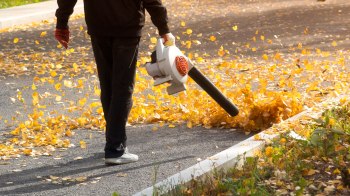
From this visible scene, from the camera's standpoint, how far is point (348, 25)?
1808 cm

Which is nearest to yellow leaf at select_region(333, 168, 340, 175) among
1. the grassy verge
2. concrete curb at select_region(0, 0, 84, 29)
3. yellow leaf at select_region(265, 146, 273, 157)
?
the grassy verge

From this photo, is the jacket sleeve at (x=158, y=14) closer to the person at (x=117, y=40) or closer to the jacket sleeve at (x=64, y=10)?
the person at (x=117, y=40)

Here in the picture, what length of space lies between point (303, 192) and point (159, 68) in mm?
1649

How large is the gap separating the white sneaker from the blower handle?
2.35 ft

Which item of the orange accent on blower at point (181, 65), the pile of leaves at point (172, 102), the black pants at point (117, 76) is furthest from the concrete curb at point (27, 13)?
the orange accent on blower at point (181, 65)

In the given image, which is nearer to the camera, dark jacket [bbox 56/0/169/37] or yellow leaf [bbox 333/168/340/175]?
yellow leaf [bbox 333/168/340/175]

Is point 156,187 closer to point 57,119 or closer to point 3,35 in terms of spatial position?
point 57,119

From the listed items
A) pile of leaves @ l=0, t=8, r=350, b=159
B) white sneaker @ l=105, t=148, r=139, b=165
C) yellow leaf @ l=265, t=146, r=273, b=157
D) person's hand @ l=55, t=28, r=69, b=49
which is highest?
person's hand @ l=55, t=28, r=69, b=49

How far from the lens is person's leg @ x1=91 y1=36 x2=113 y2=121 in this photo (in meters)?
7.04

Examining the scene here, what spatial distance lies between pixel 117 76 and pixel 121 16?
42cm

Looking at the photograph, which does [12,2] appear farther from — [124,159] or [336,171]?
[336,171]

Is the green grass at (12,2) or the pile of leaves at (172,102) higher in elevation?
the pile of leaves at (172,102)

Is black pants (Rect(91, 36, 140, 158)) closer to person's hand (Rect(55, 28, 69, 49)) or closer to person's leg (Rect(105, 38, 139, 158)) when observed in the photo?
person's leg (Rect(105, 38, 139, 158))

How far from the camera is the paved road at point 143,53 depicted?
6.74 meters
